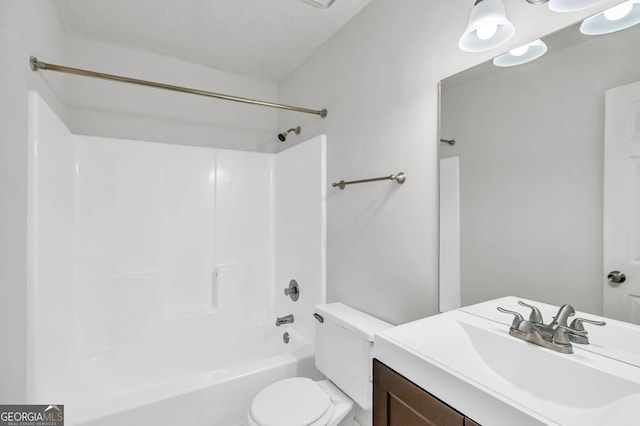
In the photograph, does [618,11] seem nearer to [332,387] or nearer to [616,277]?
[616,277]

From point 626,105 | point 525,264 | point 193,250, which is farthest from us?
point 193,250

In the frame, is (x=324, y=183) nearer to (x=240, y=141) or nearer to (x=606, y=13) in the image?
(x=240, y=141)

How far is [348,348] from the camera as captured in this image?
57.4 inches

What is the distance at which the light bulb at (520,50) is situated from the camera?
1.00 metres

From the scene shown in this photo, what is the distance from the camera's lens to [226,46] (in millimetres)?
2193

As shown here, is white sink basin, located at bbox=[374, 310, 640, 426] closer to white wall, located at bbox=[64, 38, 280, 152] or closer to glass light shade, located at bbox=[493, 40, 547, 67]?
glass light shade, located at bbox=[493, 40, 547, 67]

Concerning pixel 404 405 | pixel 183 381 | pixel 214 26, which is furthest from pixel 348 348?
pixel 214 26

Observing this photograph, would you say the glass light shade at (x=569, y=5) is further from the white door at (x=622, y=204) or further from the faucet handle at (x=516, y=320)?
the faucet handle at (x=516, y=320)

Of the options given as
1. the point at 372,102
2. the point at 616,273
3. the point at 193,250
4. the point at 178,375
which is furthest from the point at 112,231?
the point at 616,273

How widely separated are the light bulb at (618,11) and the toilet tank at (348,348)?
1313 mm

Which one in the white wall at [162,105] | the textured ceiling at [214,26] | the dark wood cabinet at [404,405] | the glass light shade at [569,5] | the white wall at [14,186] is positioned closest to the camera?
the dark wood cabinet at [404,405]

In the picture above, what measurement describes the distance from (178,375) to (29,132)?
1.72 m

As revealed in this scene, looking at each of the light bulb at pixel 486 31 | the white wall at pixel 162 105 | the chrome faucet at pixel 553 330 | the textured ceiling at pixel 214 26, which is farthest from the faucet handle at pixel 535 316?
the white wall at pixel 162 105

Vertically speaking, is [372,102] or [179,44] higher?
[179,44]
